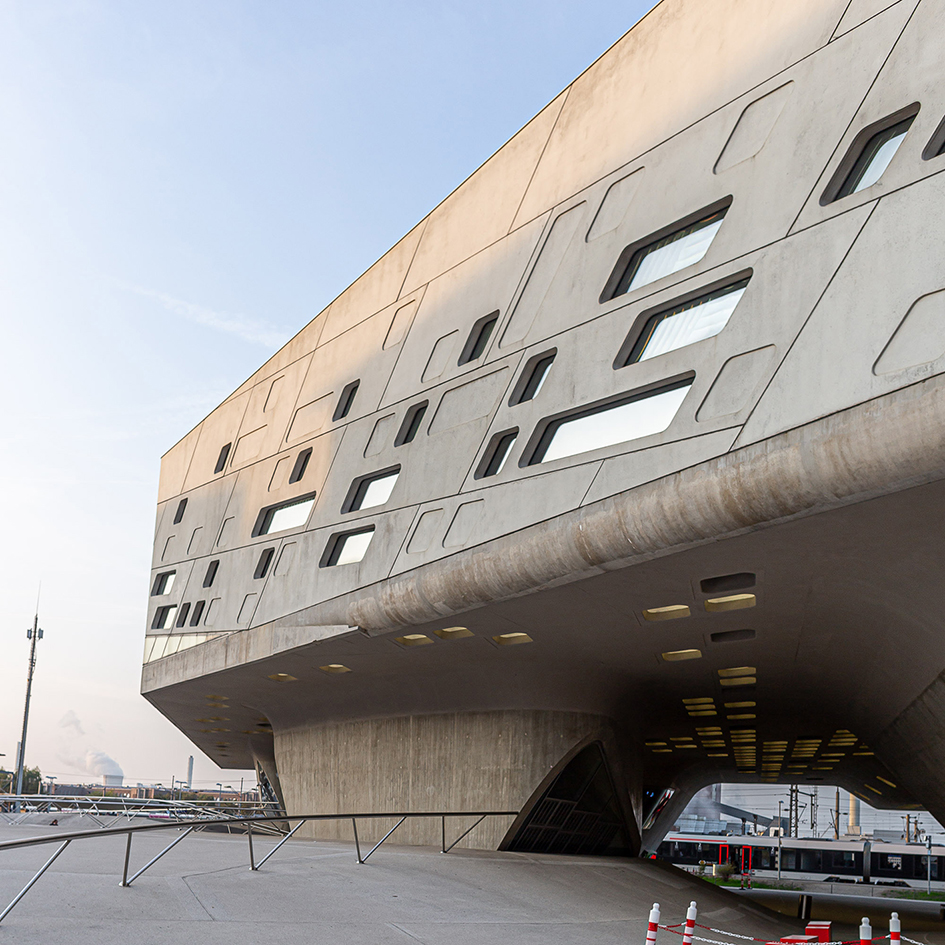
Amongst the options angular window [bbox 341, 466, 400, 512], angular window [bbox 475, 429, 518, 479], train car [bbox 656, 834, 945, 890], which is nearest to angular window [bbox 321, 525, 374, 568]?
angular window [bbox 341, 466, 400, 512]

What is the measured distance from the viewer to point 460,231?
18.2m

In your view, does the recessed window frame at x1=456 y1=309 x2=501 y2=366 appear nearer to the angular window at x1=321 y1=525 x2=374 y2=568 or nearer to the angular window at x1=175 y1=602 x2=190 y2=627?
the angular window at x1=321 y1=525 x2=374 y2=568

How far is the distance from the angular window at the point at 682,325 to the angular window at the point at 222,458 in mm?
15260

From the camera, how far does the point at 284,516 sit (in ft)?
71.8

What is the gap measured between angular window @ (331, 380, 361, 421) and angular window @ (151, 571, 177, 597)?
32.4 feet

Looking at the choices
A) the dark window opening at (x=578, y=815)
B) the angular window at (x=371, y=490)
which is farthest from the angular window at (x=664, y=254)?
the dark window opening at (x=578, y=815)

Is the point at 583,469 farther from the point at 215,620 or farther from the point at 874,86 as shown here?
the point at 215,620

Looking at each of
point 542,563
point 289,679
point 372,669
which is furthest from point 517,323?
point 289,679

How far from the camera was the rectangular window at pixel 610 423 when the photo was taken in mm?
12493

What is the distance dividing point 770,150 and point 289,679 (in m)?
15.8

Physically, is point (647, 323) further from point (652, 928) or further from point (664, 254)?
point (652, 928)

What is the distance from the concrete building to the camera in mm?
10320

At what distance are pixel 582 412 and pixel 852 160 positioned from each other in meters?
5.01

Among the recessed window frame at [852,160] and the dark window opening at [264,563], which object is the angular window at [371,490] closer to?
the dark window opening at [264,563]
